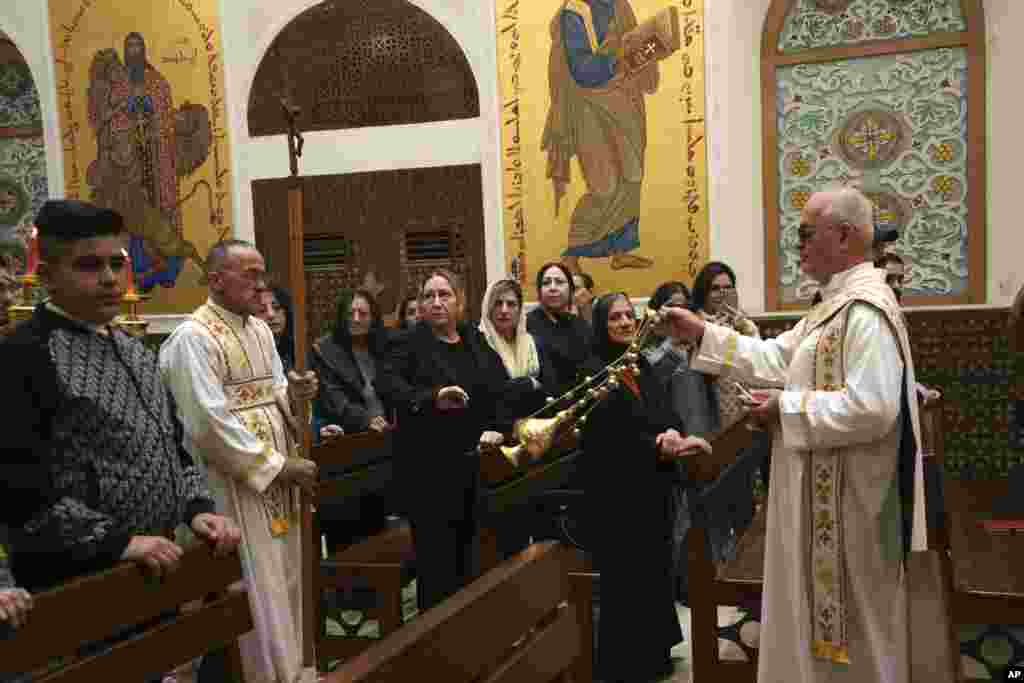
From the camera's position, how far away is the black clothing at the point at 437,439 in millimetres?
4488

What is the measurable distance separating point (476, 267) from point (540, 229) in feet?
2.44

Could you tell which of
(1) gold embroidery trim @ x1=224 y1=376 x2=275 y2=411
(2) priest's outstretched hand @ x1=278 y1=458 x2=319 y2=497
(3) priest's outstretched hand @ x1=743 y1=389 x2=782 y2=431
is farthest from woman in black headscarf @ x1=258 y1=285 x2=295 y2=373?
(3) priest's outstretched hand @ x1=743 y1=389 x2=782 y2=431

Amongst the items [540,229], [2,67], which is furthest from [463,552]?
[2,67]

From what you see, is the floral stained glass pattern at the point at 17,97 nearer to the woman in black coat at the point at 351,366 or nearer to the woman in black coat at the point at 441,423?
the woman in black coat at the point at 351,366

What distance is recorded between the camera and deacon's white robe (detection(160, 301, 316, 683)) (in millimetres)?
3729

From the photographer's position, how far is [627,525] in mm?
4090

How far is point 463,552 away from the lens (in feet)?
15.0

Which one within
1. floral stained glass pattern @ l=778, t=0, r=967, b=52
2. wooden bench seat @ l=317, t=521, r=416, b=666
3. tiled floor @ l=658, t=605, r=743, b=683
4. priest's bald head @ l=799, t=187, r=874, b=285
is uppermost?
floral stained glass pattern @ l=778, t=0, r=967, b=52

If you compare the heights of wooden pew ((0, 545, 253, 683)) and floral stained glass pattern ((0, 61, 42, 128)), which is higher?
floral stained glass pattern ((0, 61, 42, 128))

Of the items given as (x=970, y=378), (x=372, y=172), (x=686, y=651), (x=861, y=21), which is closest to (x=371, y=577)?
(x=686, y=651)

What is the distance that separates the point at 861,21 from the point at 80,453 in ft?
24.3

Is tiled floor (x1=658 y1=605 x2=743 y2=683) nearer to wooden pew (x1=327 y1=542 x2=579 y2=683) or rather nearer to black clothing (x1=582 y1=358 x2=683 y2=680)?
black clothing (x1=582 y1=358 x2=683 y2=680)

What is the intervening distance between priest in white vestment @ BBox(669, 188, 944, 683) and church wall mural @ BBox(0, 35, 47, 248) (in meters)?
9.50

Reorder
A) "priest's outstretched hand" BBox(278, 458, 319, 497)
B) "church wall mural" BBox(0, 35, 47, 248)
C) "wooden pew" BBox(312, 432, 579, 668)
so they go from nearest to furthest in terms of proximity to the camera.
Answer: "priest's outstretched hand" BBox(278, 458, 319, 497)
"wooden pew" BBox(312, 432, 579, 668)
"church wall mural" BBox(0, 35, 47, 248)
